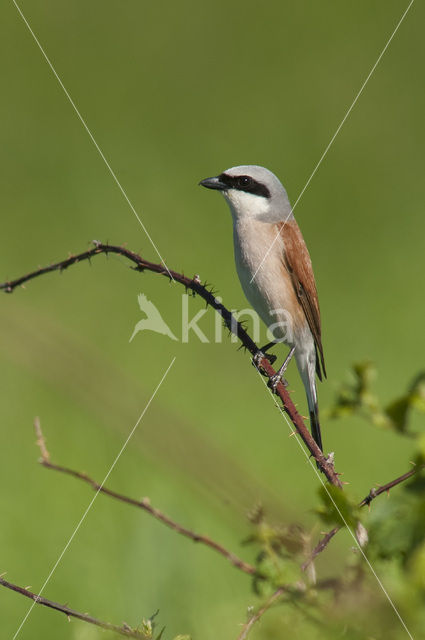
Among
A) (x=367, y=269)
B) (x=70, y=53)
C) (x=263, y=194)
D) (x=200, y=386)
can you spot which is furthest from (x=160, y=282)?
(x=70, y=53)

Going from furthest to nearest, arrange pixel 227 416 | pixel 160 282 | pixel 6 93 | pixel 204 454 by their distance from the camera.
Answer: pixel 6 93 → pixel 160 282 → pixel 227 416 → pixel 204 454

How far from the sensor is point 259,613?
0.67 meters

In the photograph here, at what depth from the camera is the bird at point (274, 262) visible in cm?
324

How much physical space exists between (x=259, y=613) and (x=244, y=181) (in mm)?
2720

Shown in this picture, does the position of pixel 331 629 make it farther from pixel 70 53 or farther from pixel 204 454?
pixel 70 53

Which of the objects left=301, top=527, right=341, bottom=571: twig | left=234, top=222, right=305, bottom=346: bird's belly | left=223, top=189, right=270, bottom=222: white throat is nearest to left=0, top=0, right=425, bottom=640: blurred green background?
left=301, top=527, right=341, bottom=571: twig

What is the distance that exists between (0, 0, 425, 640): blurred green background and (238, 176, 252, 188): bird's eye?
3.74 feet

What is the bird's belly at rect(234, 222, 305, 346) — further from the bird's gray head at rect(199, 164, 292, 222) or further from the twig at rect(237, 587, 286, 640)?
the twig at rect(237, 587, 286, 640)

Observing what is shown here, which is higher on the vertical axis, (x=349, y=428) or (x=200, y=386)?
(x=349, y=428)

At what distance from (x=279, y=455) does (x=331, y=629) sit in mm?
4309

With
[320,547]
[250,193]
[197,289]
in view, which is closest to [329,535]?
[320,547]

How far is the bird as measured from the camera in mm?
3236

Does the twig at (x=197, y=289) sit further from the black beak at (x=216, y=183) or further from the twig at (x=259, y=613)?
the black beak at (x=216, y=183)

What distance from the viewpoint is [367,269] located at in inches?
256
